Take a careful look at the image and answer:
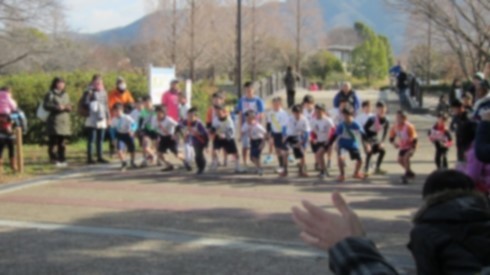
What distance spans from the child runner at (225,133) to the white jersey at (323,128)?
1.69 m

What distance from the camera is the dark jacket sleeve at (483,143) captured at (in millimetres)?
4242

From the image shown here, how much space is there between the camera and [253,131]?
1188cm

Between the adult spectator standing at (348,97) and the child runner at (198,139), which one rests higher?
the adult spectator standing at (348,97)

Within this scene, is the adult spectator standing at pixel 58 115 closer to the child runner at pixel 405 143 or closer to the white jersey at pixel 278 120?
the white jersey at pixel 278 120

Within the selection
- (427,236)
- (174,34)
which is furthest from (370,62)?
(427,236)

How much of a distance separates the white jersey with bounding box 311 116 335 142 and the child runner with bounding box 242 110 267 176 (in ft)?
3.57

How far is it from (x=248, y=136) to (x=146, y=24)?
24.4 meters

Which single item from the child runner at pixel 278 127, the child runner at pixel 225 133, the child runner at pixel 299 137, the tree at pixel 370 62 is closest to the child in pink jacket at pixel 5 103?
the child runner at pixel 225 133

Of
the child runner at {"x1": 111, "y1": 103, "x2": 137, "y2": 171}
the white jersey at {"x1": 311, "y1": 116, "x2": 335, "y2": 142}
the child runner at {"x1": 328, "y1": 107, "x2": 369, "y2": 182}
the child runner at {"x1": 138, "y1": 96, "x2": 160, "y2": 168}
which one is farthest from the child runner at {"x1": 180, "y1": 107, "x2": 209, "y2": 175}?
the child runner at {"x1": 328, "y1": 107, "x2": 369, "y2": 182}

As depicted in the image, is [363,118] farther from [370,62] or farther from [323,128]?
[370,62]

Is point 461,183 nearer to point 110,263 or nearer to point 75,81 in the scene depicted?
point 110,263

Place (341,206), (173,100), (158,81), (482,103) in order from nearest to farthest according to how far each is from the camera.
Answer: (341,206) < (482,103) < (173,100) < (158,81)

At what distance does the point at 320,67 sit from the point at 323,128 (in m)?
51.6

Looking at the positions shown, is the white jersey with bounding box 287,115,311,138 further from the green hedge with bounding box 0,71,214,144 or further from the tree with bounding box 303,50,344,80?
the tree with bounding box 303,50,344,80
